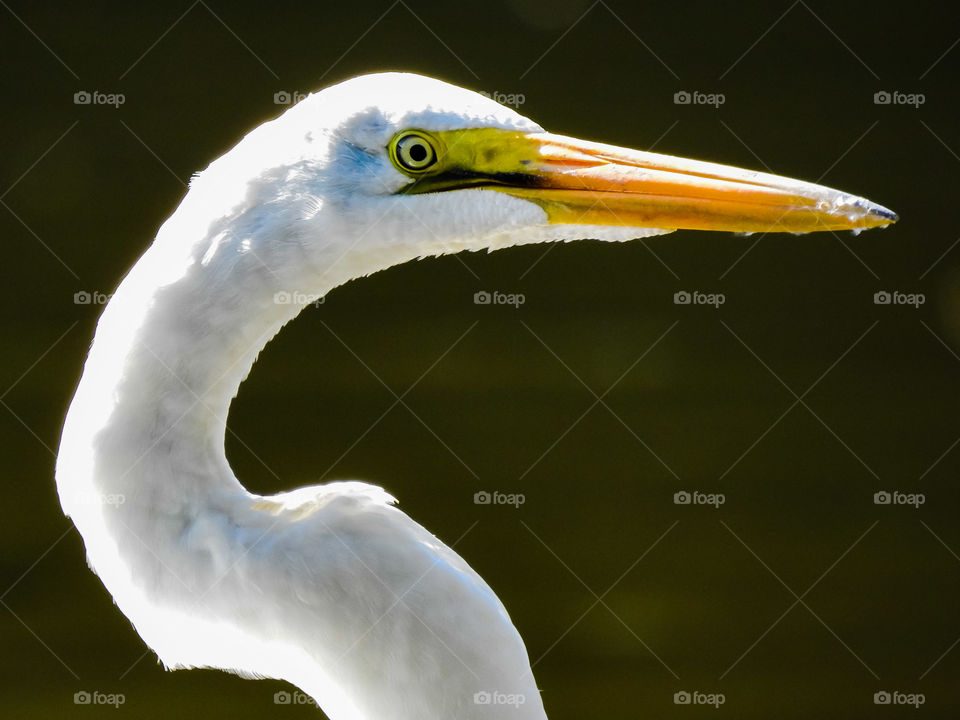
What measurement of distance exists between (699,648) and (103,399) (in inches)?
97.7

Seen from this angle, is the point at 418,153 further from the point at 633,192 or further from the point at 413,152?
the point at 633,192

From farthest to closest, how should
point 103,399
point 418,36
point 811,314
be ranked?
point 811,314, point 418,36, point 103,399

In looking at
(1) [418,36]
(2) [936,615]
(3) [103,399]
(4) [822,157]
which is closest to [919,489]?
(2) [936,615]

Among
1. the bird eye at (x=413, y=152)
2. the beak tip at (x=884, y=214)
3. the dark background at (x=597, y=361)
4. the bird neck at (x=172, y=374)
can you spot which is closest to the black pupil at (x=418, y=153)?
the bird eye at (x=413, y=152)

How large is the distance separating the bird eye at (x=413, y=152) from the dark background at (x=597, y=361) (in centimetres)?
171

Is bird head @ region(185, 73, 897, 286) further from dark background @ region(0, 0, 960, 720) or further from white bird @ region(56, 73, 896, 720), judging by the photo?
dark background @ region(0, 0, 960, 720)

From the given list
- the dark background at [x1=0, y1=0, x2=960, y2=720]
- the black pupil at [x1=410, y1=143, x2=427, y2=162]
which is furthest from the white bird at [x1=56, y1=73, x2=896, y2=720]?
the dark background at [x1=0, y1=0, x2=960, y2=720]

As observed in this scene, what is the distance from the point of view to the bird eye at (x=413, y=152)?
4.08ft

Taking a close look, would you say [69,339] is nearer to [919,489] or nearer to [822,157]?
[822,157]

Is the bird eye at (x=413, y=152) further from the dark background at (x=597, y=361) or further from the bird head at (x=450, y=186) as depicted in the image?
the dark background at (x=597, y=361)

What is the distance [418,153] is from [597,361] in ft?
6.28

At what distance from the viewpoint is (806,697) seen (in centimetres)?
321

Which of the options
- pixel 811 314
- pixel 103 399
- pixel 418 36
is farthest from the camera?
pixel 811 314

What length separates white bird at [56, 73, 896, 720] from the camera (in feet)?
3.78
